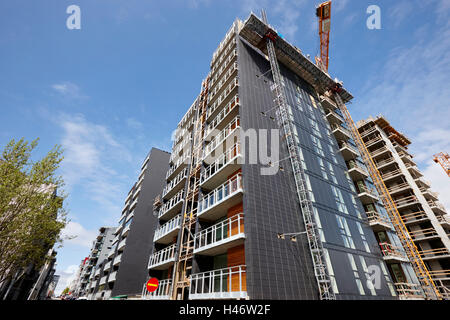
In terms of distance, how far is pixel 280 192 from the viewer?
1673 centimetres

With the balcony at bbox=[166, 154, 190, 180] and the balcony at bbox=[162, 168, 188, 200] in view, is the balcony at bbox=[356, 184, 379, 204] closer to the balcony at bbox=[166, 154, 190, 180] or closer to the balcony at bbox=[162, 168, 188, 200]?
the balcony at bbox=[162, 168, 188, 200]

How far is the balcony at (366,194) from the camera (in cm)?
2344

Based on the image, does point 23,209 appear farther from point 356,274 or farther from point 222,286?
point 356,274

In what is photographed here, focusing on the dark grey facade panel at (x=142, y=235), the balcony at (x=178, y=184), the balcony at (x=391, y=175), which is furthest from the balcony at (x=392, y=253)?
the dark grey facade panel at (x=142, y=235)

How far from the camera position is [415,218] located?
103 ft

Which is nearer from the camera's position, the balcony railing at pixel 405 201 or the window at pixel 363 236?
the window at pixel 363 236

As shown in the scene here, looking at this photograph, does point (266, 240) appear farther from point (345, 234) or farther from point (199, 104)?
point (199, 104)

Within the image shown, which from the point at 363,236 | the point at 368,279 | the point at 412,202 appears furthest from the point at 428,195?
the point at 368,279

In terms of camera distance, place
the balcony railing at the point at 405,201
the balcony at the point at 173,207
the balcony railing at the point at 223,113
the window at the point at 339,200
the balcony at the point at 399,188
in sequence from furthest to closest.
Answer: the balcony at the point at 399,188
the balcony railing at the point at 405,201
the balcony at the point at 173,207
the balcony railing at the point at 223,113
the window at the point at 339,200

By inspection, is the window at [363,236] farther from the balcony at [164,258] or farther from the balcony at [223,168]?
the balcony at [164,258]

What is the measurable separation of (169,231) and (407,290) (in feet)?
72.3

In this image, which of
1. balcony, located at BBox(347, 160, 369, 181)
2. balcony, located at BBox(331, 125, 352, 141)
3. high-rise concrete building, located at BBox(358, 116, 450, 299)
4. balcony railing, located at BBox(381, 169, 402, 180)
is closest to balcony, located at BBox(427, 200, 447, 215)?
high-rise concrete building, located at BBox(358, 116, 450, 299)

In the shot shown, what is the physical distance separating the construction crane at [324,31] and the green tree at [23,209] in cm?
4775
